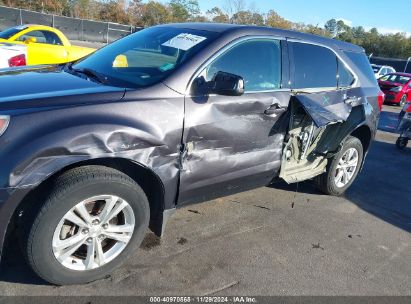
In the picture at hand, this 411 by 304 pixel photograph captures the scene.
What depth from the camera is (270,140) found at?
3764 millimetres

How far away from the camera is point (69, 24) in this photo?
31312 mm

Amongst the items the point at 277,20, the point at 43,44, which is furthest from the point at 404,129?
the point at 277,20

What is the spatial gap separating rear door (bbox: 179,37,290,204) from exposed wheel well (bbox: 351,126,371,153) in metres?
1.69

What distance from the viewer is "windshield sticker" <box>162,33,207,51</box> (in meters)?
3.38

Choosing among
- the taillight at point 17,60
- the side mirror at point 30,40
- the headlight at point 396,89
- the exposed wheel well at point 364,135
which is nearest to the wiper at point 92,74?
the exposed wheel well at point 364,135

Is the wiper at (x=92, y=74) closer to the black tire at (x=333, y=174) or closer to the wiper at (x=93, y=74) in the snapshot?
the wiper at (x=93, y=74)

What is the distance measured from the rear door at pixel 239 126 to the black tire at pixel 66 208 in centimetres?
55

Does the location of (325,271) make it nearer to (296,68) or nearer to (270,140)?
(270,140)

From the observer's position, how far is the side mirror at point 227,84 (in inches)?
119

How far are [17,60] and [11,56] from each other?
0.47ft

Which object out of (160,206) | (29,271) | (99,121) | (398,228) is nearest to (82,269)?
(29,271)

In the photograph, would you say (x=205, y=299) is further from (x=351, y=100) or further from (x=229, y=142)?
(x=351, y=100)

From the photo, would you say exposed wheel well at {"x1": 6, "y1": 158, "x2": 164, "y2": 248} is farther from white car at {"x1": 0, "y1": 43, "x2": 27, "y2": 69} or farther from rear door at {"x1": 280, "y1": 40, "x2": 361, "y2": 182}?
white car at {"x1": 0, "y1": 43, "x2": 27, "y2": 69}

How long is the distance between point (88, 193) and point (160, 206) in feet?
2.29
